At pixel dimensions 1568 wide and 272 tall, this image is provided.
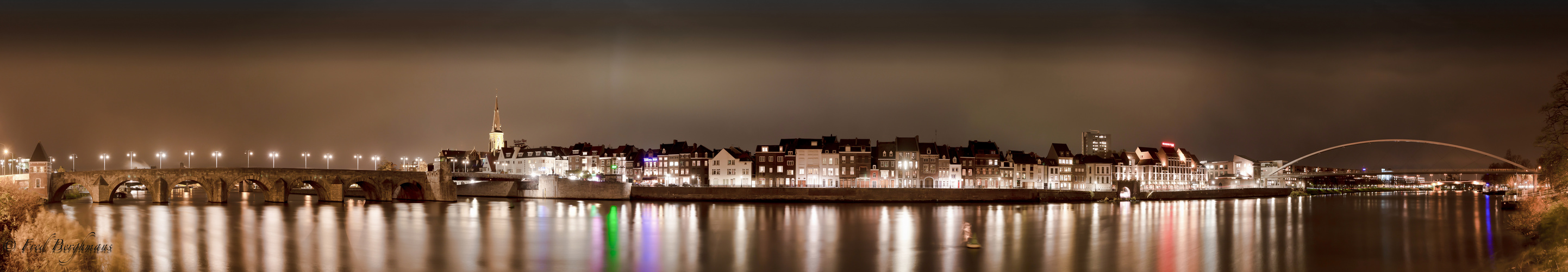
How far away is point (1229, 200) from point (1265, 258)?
6077 cm

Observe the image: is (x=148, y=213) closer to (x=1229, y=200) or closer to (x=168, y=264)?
(x=168, y=264)

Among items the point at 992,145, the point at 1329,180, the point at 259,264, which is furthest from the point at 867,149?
the point at 1329,180

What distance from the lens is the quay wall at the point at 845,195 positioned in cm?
7075

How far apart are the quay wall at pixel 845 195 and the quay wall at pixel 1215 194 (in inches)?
596

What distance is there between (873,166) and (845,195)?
15.2 meters

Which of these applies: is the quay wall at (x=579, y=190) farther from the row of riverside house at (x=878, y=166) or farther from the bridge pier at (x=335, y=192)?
the bridge pier at (x=335, y=192)

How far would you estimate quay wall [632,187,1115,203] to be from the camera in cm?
7075

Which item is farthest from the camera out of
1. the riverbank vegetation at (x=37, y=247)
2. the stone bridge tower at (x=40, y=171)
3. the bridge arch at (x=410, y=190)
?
the bridge arch at (x=410, y=190)

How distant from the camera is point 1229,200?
285ft

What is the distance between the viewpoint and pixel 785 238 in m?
37.3

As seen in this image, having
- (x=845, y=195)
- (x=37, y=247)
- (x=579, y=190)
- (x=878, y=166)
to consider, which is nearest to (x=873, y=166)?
(x=878, y=166)

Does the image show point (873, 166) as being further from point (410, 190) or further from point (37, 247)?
point (37, 247)

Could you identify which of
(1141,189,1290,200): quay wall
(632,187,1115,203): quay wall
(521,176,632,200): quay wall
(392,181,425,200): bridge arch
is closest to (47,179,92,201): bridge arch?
(392,181,425,200): bridge arch

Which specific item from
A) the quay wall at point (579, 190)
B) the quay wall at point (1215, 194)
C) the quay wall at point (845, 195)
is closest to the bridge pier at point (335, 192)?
the quay wall at point (579, 190)
